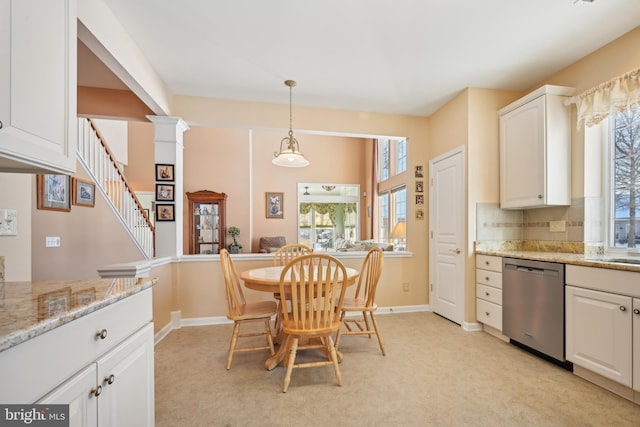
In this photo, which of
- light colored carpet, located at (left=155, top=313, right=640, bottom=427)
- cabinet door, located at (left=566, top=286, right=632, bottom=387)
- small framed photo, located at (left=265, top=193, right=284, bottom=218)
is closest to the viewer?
light colored carpet, located at (left=155, top=313, right=640, bottom=427)

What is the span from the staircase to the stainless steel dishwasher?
15.3ft

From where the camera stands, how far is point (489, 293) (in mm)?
2969

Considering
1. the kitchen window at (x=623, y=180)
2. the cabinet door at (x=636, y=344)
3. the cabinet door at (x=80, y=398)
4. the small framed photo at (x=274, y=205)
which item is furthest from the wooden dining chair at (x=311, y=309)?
the small framed photo at (x=274, y=205)

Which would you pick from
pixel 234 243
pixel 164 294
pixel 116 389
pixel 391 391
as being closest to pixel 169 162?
pixel 164 294

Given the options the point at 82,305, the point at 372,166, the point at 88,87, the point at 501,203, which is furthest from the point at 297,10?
the point at 372,166

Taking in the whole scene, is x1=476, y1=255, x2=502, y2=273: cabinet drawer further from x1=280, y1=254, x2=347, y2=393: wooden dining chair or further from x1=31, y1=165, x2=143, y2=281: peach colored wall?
x1=31, y1=165, x2=143, y2=281: peach colored wall

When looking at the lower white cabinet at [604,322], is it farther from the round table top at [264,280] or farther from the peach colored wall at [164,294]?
the peach colored wall at [164,294]

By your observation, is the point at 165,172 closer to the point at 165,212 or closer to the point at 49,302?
the point at 165,212

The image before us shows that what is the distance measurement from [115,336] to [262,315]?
1362 millimetres

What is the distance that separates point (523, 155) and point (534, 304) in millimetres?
1455

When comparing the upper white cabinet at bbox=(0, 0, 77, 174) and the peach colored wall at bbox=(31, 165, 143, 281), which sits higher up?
the upper white cabinet at bbox=(0, 0, 77, 174)

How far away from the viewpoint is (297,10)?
2.08 metres

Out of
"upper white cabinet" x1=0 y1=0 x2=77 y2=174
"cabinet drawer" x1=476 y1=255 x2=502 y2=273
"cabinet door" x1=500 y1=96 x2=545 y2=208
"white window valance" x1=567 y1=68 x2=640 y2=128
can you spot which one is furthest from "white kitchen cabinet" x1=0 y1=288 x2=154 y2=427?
"white window valance" x1=567 y1=68 x2=640 y2=128

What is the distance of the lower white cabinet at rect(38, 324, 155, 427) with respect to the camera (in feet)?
2.87
